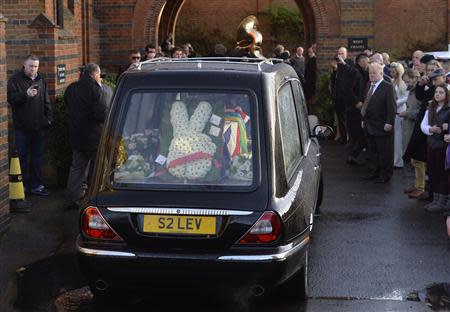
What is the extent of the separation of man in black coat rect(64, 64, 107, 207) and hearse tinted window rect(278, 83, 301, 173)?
382 cm

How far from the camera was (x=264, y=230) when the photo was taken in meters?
6.53

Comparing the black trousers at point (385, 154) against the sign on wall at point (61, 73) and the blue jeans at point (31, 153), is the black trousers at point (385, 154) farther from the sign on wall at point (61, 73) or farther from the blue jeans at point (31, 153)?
the blue jeans at point (31, 153)

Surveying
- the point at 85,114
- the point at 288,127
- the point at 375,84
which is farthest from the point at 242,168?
the point at 375,84

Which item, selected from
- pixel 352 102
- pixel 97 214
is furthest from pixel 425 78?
pixel 97 214

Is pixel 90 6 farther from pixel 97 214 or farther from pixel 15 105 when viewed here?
pixel 97 214

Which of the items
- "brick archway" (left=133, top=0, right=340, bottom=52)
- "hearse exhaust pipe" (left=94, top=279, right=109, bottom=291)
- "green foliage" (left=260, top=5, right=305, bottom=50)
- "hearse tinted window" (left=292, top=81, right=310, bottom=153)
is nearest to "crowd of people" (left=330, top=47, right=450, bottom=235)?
"hearse tinted window" (left=292, top=81, right=310, bottom=153)

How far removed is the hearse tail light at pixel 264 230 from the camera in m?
6.52

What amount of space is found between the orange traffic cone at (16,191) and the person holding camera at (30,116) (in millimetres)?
988

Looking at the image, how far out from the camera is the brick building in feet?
45.8

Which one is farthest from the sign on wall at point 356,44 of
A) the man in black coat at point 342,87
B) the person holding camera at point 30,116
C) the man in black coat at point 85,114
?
the man in black coat at point 85,114

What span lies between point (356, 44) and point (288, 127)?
1435 centimetres

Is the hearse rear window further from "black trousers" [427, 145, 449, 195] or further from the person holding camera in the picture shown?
the person holding camera

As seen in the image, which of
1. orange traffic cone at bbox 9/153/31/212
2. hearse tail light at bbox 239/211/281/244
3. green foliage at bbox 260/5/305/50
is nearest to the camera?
hearse tail light at bbox 239/211/281/244

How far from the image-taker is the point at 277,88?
7199 millimetres
